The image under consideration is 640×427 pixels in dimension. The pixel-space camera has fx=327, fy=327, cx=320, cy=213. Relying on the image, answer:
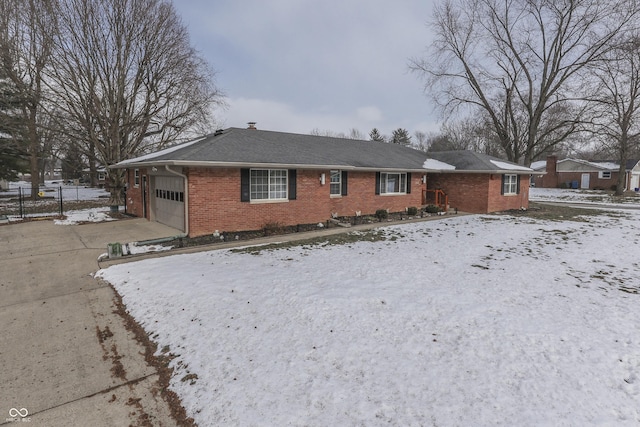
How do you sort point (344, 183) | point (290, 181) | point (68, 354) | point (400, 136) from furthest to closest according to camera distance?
point (400, 136)
point (344, 183)
point (290, 181)
point (68, 354)

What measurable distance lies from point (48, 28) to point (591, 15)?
108ft

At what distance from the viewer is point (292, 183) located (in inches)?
477

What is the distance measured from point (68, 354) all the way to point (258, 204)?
25.1ft

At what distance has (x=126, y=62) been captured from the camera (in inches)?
725

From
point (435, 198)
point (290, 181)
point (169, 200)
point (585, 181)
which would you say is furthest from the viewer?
point (585, 181)

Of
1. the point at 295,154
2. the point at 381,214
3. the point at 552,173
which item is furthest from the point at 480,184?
the point at 552,173

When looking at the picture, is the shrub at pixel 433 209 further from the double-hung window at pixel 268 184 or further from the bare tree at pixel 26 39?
the bare tree at pixel 26 39

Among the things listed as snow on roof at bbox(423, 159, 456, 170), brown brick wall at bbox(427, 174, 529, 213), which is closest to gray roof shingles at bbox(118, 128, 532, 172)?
snow on roof at bbox(423, 159, 456, 170)

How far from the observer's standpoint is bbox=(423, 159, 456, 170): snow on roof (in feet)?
59.0

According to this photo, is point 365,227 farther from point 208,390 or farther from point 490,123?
point 490,123

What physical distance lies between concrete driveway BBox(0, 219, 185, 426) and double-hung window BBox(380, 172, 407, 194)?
12251 mm

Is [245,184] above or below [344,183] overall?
below

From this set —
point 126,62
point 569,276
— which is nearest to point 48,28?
point 126,62

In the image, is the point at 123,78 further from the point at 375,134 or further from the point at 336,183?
the point at 375,134
